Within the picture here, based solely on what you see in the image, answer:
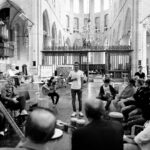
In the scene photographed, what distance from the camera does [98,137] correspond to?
215 cm

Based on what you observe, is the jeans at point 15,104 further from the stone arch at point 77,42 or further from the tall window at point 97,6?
the tall window at point 97,6

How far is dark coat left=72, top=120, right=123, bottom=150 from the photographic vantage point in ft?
7.01

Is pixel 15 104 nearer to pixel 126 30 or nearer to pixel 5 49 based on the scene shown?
pixel 5 49

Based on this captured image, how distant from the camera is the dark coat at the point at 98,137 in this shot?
7.01 ft

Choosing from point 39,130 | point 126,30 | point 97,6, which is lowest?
point 39,130

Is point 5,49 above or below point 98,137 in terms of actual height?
above

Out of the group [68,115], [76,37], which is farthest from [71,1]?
[68,115]

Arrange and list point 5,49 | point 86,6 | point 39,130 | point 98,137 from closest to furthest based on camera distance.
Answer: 1. point 39,130
2. point 98,137
3. point 5,49
4. point 86,6

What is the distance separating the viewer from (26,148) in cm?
156

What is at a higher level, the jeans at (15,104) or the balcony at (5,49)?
the balcony at (5,49)

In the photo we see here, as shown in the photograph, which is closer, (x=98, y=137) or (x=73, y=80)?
(x=98, y=137)

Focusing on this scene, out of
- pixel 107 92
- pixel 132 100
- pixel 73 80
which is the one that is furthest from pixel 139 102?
pixel 73 80

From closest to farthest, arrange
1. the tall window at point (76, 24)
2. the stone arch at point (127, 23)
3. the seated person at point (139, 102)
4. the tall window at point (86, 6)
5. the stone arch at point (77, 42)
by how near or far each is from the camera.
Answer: the seated person at point (139, 102), the stone arch at point (127, 23), the stone arch at point (77, 42), the tall window at point (76, 24), the tall window at point (86, 6)

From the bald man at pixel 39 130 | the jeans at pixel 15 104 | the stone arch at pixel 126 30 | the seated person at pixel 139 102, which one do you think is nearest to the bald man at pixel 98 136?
the bald man at pixel 39 130
